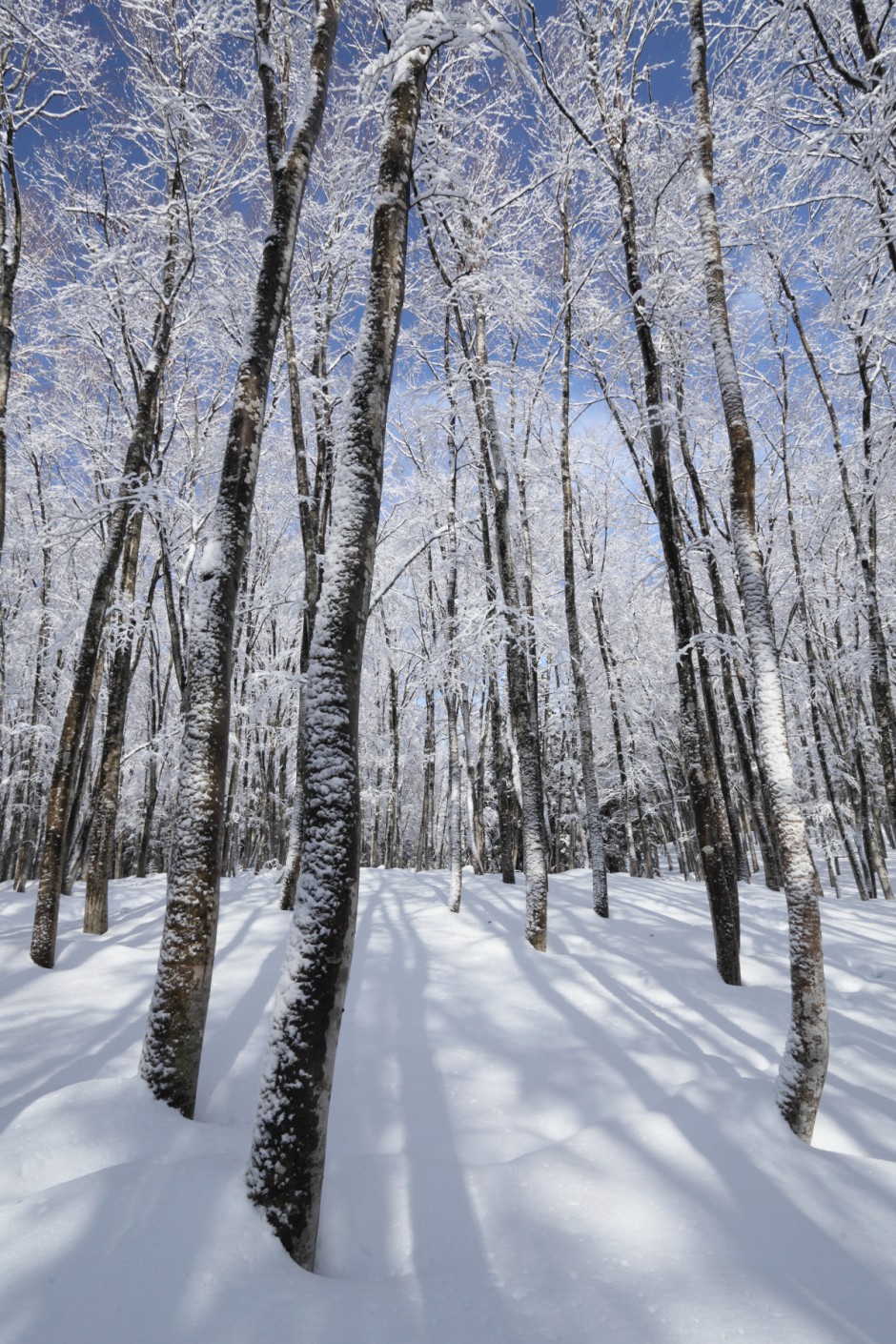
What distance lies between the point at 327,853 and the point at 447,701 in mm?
10329

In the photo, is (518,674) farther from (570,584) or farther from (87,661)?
(87,661)

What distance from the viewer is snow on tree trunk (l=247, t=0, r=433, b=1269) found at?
8.46 ft

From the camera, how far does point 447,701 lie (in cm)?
1312

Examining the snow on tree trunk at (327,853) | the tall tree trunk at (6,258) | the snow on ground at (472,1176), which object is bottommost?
the snow on ground at (472,1176)

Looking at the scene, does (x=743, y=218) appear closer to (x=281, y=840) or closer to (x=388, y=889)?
(x=388, y=889)

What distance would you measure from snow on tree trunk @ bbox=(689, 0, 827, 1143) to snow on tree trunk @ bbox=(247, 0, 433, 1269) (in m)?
2.79

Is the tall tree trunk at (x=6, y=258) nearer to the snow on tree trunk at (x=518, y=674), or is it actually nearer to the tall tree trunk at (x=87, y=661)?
the tall tree trunk at (x=87, y=661)

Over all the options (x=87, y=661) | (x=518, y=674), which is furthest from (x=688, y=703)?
(x=87, y=661)

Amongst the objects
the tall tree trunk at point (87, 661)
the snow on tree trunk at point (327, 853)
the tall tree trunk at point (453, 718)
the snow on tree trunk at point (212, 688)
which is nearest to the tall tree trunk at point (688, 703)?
the tall tree trunk at point (453, 718)

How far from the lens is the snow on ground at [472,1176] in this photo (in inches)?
85.0

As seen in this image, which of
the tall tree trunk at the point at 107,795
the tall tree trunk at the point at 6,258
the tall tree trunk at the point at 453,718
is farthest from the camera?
the tall tree trunk at the point at 453,718

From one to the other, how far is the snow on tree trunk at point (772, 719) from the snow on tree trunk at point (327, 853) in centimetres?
279

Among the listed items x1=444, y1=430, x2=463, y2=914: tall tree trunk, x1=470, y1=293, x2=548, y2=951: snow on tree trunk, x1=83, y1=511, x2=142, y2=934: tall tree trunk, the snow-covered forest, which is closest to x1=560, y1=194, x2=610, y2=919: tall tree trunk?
the snow-covered forest

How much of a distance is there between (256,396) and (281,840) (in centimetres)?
2422
